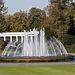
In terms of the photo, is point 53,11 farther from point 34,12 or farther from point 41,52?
point 34,12

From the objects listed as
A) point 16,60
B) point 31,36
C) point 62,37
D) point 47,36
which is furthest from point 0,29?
point 31,36

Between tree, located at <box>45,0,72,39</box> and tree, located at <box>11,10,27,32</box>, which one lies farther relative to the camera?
tree, located at <box>11,10,27,32</box>

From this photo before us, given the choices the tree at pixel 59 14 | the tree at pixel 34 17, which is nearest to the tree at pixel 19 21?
the tree at pixel 34 17

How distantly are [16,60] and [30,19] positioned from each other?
87.8 meters

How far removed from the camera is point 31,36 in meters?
85.4

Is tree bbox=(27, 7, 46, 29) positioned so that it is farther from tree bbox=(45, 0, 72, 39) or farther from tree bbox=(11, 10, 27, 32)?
tree bbox=(45, 0, 72, 39)

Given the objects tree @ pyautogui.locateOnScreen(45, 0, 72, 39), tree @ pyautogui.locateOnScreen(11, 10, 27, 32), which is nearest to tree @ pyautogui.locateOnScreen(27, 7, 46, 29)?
tree @ pyautogui.locateOnScreen(11, 10, 27, 32)

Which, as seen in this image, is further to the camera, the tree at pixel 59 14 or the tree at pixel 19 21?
the tree at pixel 19 21

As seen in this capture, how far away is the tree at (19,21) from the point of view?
107 metres

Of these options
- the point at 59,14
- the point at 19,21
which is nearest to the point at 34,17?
the point at 19,21

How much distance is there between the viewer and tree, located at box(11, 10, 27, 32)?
351 ft

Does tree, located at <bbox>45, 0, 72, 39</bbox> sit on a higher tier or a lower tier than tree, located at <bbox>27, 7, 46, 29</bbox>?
lower

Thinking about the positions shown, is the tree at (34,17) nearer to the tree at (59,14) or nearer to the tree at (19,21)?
the tree at (19,21)

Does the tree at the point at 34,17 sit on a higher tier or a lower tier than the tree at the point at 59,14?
higher
